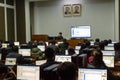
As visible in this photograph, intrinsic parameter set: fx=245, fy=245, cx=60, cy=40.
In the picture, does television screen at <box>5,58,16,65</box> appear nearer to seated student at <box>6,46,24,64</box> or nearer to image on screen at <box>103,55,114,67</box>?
seated student at <box>6,46,24,64</box>

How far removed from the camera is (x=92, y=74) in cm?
336

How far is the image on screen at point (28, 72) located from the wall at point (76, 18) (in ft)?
32.6

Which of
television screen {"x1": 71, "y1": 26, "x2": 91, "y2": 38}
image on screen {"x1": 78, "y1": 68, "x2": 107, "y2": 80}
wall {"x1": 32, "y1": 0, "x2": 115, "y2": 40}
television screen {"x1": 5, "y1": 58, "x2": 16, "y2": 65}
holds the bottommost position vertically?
television screen {"x1": 5, "y1": 58, "x2": 16, "y2": 65}

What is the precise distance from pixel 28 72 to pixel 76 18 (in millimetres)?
10291

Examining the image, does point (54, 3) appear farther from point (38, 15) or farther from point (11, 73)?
point (11, 73)

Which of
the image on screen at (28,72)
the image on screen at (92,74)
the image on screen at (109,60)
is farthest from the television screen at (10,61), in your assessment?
the image on screen at (92,74)

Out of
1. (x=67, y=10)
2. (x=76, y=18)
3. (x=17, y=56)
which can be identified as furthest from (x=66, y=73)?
(x=67, y=10)

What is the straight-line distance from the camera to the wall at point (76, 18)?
1325cm

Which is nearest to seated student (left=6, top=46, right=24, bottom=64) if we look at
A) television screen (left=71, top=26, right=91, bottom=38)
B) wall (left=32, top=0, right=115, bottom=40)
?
television screen (left=71, top=26, right=91, bottom=38)

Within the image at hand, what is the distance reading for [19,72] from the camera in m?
3.90

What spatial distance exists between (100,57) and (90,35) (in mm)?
8783

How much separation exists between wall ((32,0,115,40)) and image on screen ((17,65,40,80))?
9.94 metres

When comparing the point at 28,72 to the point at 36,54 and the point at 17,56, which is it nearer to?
the point at 17,56

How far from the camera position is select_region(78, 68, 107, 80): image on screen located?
3.35m
